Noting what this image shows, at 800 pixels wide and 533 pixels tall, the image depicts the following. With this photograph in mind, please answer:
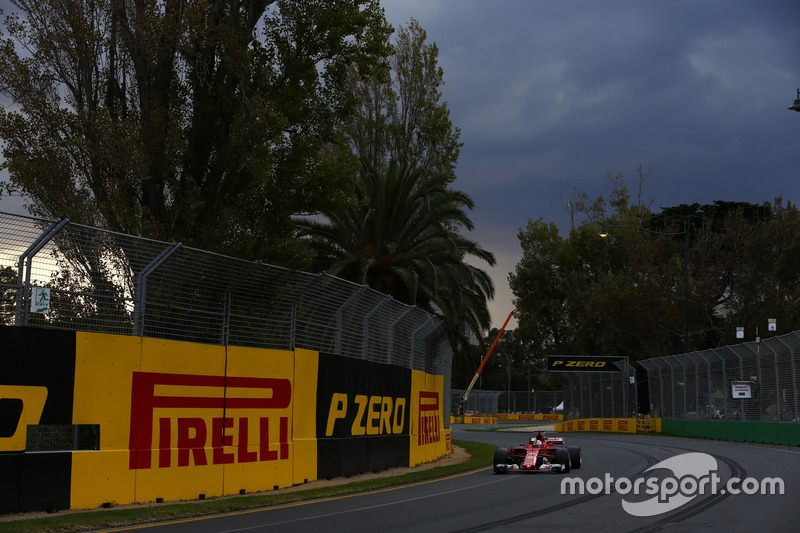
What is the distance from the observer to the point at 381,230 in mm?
27547

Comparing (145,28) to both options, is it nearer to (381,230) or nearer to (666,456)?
(381,230)

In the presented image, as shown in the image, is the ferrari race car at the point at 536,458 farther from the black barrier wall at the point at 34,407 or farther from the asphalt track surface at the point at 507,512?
the black barrier wall at the point at 34,407

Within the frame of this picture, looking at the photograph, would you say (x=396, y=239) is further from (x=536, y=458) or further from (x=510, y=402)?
(x=510, y=402)

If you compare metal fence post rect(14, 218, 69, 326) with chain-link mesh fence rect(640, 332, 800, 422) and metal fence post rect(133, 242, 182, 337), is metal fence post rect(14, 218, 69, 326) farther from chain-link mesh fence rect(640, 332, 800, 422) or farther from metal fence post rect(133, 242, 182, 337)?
chain-link mesh fence rect(640, 332, 800, 422)

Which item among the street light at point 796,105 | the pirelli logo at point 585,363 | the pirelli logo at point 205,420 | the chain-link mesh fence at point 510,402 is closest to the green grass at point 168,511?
the pirelli logo at point 205,420

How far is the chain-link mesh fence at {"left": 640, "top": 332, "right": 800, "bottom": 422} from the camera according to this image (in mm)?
28922

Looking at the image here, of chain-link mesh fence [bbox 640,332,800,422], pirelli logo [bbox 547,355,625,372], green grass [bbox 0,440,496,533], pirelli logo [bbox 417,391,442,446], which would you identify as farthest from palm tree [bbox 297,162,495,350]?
pirelli logo [bbox 547,355,625,372]

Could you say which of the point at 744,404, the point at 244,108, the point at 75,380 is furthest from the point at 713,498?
the point at 744,404

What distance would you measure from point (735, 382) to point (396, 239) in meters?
14.1

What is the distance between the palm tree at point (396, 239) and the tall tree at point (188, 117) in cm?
561

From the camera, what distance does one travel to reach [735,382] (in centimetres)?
3234

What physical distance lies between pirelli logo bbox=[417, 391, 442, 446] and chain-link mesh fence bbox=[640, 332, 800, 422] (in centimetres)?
1107

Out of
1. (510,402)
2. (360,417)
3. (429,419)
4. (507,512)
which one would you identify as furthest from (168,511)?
(510,402)

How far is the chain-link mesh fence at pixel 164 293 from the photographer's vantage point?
35.4 ft
